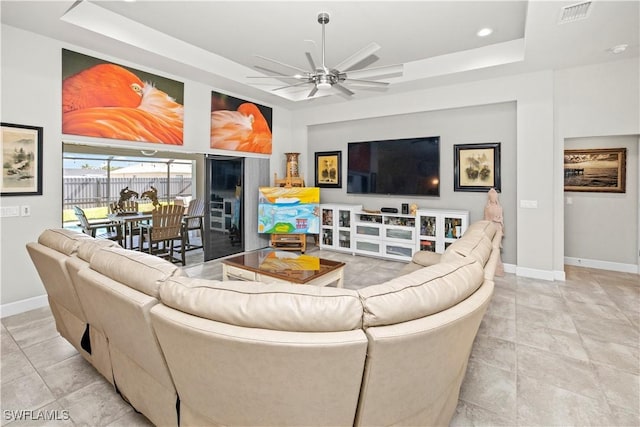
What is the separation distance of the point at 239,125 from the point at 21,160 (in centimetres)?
310

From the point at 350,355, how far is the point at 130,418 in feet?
5.16

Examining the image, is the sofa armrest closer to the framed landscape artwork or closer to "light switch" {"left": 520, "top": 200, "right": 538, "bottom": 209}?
"light switch" {"left": 520, "top": 200, "right": 538, "bottom": 209}

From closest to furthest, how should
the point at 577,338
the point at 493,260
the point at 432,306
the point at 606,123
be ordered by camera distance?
the point at 432,306
the point at 493,260
the point at 577,338
the point at 606,123

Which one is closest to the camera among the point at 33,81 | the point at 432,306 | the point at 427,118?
the point at 432,306

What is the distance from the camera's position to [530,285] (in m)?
4.21

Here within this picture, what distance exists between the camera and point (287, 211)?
6023 millimetres

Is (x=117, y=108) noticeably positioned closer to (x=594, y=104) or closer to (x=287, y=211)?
(x=287, y=211)

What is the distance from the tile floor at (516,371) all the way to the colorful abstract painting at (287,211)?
3391 millimetres

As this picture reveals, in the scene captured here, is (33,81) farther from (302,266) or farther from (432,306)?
(432,306)

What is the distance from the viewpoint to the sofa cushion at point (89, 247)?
75.2 inches

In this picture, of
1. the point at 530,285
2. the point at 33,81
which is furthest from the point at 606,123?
the point at 33,81

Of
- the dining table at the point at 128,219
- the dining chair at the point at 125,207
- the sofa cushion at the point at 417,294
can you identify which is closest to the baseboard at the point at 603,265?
the sofa cushion at the point at 417,294

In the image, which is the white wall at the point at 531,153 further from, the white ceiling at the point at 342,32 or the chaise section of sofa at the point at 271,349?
the chaise section of sofa at the point at 271,349

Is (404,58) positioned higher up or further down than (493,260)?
higher up
